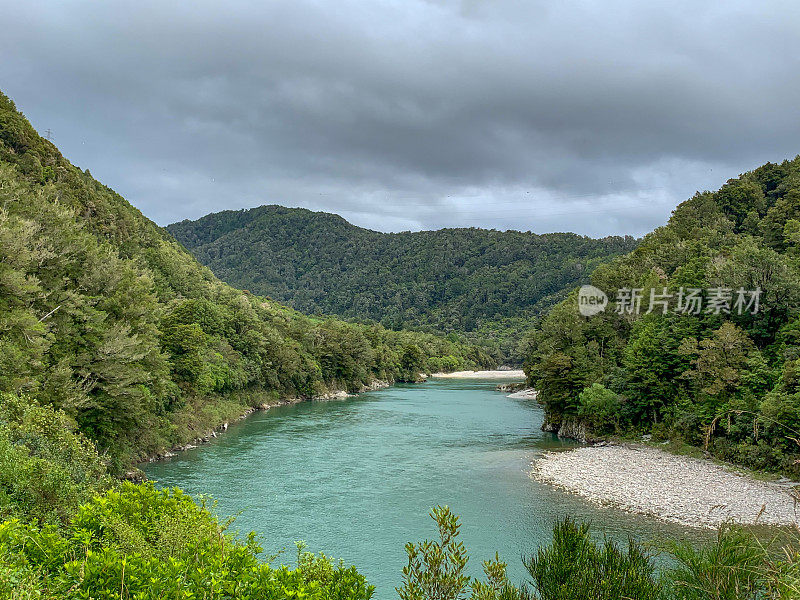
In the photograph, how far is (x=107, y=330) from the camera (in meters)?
27.0

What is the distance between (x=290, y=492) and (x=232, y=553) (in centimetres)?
2026

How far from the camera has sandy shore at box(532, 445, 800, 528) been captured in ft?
75.6

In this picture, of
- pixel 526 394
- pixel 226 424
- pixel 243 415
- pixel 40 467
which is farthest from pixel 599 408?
pixel 526 394

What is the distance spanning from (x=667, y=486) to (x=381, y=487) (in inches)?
553

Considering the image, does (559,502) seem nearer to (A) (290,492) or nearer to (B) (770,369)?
(A) (290,492)

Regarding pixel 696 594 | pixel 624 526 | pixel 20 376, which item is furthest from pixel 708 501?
pixel 20 376

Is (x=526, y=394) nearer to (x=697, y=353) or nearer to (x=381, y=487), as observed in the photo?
(x=697, y=353)

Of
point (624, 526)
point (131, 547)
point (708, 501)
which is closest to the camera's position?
point (131, 547)

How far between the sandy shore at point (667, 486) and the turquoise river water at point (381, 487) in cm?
132

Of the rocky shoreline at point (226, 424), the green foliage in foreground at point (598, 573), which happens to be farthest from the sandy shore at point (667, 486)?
the rocky shoreline at point (226, 424)

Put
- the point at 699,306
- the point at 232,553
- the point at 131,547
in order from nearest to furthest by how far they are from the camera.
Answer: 1. the point at 232,553
2. the point at 131,547
3. the point at 699,306

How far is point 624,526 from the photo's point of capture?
22156 mm

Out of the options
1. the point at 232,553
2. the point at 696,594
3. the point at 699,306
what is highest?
the point at 699,306

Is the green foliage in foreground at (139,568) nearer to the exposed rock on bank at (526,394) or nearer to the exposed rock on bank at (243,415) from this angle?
the exposed rock on bank at (243,415)
